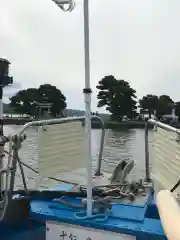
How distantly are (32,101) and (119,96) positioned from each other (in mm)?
19406

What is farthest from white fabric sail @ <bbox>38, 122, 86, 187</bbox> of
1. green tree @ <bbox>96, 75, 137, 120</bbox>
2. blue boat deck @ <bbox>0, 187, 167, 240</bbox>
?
green tree @ <bbox>96, 75, 137, 120</bbox>

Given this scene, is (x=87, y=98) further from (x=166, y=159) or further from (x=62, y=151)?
(x=62, y=151)

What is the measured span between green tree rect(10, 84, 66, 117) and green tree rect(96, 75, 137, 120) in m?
5.51

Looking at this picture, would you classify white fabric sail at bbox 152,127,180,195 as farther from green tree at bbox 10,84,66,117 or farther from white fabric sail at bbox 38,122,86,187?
green tree at bbox 10,84,66,117

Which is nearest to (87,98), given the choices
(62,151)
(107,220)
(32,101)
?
(107,220)

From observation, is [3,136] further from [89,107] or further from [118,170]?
[118,170]

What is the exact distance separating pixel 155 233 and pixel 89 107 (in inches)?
40.9

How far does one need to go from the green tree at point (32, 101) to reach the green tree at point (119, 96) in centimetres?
551

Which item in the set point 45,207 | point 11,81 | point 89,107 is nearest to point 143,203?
point 45,207

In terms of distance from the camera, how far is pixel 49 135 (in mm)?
4020

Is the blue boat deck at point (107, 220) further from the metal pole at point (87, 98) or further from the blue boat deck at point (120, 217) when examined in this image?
the metal pole at point (87, 98)

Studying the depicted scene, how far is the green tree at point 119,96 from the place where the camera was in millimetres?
28156

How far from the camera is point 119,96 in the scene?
92.3 feet

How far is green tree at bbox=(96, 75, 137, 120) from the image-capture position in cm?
2816
